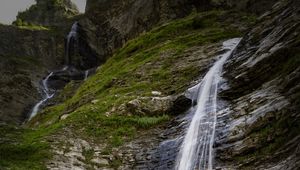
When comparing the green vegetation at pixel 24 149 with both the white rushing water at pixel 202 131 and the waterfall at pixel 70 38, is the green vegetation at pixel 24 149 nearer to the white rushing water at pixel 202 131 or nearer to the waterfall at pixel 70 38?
the white rushing water at pixel 202 131

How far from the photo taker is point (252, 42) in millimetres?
25750

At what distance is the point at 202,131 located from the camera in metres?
20.4

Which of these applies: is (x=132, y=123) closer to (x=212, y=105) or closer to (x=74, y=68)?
(x=212, y=105)

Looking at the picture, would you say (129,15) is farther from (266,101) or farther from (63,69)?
(266,101)

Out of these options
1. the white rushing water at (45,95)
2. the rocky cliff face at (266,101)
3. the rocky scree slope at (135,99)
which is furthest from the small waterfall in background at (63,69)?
the rocky cliff face at (266,101)

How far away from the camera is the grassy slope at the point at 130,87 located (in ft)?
75.0

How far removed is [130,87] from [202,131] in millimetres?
10700

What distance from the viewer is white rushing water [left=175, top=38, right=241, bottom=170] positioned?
18.3 meters

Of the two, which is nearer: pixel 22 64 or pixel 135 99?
pixel 135 99

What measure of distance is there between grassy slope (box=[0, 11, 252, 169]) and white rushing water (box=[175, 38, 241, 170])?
2.00 m

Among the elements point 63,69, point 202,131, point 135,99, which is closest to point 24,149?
point 202,131

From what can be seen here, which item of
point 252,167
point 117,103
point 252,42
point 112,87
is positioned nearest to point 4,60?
point 112,87

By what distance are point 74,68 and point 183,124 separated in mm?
50708

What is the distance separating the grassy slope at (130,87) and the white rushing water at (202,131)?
200cm
